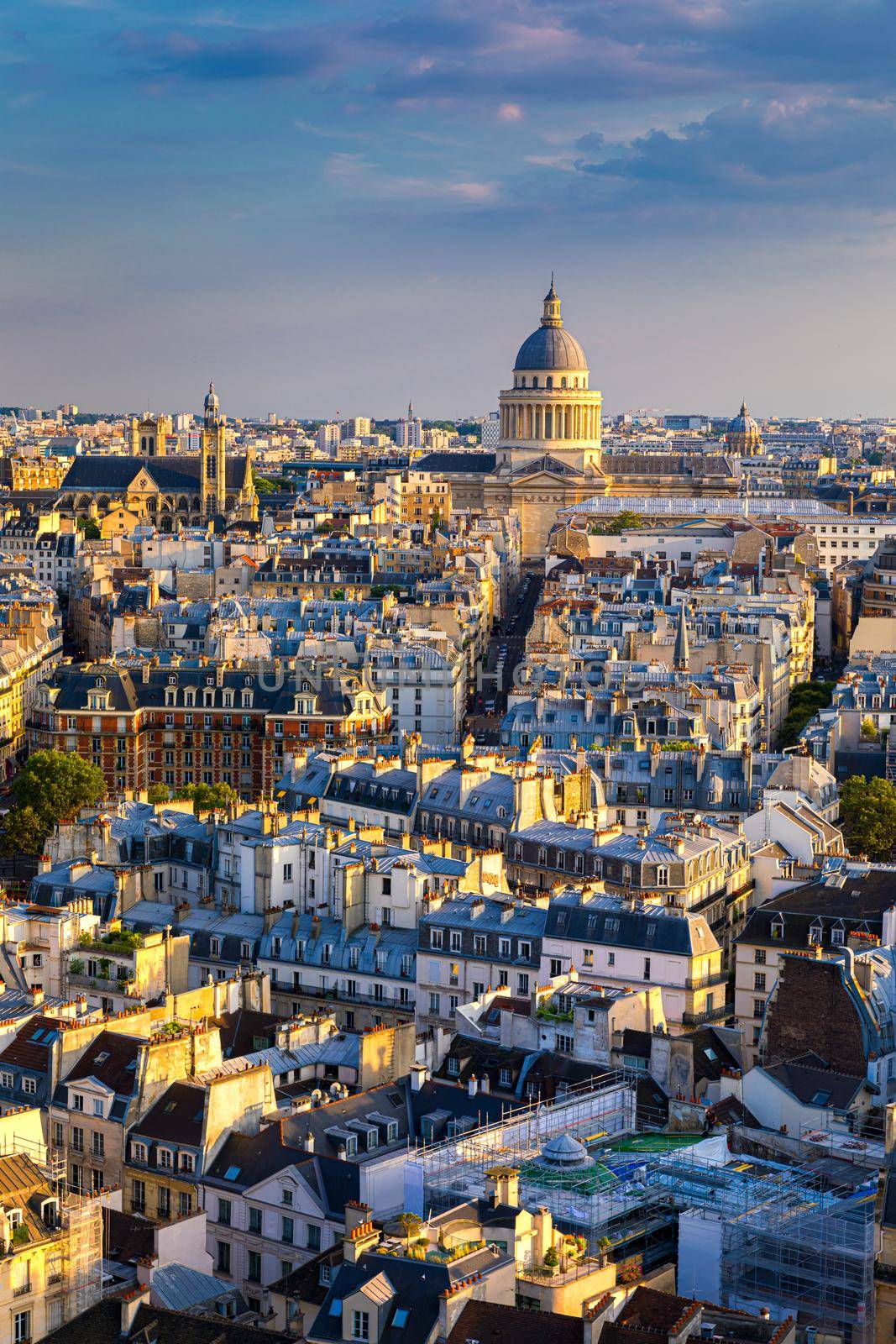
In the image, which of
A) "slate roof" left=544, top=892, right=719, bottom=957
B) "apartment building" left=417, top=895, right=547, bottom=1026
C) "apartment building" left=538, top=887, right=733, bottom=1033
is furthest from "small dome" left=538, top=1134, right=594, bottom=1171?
"apartment building" left=417, top=895, right=547, bottom=1026

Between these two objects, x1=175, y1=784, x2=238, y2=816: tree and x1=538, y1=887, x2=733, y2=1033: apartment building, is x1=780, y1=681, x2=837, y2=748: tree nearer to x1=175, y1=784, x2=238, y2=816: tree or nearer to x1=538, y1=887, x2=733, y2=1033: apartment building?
x1=175, y1=784, x2=238, y2=816: tree

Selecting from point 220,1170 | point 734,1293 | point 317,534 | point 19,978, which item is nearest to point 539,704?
point 19,978

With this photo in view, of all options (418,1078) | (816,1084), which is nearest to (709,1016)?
(816,1084)

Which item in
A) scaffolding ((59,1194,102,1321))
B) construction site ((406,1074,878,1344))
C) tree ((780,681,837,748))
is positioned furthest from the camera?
tree ((780,681,837,748))

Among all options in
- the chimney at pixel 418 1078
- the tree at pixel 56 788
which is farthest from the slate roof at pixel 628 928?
the tree at pixel 56 788

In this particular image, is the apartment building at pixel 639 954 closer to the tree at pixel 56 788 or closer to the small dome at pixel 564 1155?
the small dome at pixel 564 1155

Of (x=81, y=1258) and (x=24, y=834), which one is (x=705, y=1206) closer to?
(x=81, y=1258)
